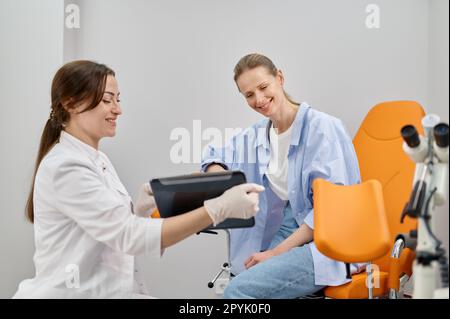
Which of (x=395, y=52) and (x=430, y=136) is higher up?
(x=395, y=52)

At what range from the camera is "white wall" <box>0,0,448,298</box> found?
1506 mm

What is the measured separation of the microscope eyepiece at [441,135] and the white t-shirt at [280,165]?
63 cm

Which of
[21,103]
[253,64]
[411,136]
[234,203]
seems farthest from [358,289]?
[21,103]

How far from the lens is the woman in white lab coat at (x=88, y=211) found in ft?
3.67

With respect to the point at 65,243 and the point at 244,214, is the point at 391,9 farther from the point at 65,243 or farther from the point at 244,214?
the point at 65,243

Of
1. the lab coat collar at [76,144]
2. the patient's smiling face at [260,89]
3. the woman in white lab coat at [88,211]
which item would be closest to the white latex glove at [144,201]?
the woman in white lab coat at [88,211]

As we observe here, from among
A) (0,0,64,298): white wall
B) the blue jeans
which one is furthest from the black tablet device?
(0,0,64,298): white wall

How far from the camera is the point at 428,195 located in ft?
2.82

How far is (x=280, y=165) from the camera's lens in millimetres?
1480

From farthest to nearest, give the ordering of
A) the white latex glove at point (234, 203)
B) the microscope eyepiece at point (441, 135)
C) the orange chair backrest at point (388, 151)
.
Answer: the orange chair backrest at point (388, 151) → the white latex glove at point (234, 203) → the microscope eyepiece at point (441, 135)

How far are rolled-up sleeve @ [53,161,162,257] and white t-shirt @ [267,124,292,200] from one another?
0.46 meters

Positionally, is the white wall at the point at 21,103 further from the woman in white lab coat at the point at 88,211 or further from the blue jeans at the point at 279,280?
the blue jeans at the point at 279,280
